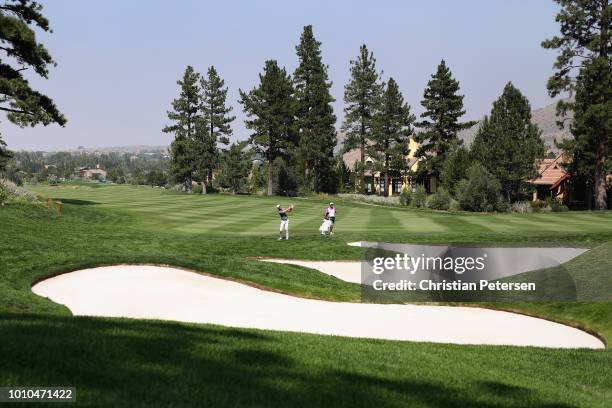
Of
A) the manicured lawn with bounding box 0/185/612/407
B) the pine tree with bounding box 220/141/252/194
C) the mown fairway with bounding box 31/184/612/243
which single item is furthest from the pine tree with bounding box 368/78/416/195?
the manicured lawn with bounding box 0/185/612/407

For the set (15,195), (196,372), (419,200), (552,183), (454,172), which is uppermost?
(454,172)

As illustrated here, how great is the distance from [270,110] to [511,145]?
120 feet

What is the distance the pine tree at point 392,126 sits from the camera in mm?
79000

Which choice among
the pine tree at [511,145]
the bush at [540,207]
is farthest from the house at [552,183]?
the bush at [540,207]

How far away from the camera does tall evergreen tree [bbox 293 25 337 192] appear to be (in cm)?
7931

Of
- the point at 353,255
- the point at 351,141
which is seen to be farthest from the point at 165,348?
the point at 351,141

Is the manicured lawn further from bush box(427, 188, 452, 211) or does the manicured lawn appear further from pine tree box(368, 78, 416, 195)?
pine tree box(368, 78, 416, 195)

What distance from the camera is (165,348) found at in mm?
7324

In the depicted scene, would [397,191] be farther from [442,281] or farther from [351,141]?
[442,281]

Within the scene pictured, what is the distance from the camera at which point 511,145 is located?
56156mm

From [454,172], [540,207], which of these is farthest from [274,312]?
[454,172]

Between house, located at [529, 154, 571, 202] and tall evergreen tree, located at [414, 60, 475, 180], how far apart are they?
461 inches

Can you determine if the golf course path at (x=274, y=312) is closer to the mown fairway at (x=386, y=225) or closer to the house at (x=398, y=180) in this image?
the mown fairway at (x=386, y=225)

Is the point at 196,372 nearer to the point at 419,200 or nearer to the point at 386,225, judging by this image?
the point at 386,225
